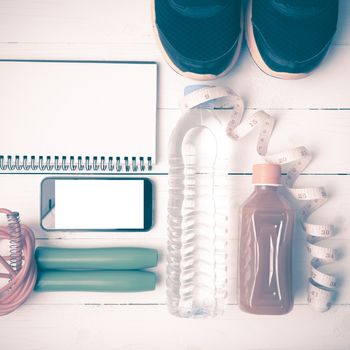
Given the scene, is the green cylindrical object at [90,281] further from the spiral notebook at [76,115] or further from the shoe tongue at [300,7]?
the shoe tongue at [300,7]

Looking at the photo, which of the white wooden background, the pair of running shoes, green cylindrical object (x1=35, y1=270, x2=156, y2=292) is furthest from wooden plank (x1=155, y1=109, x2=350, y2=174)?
green cylindrical object (x1=35, y1=270, x2=156, y2=292)

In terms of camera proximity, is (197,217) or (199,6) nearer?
(199,6)

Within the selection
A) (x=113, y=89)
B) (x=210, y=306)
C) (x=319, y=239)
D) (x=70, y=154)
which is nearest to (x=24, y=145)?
(x=70, y=154)

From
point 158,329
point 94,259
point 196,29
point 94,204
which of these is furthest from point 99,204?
point 196,29

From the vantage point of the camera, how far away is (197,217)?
0.84 m

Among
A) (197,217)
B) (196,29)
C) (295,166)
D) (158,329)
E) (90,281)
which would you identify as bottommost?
(158,329)

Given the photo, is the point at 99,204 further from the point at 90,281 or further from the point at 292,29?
the point at 292,29

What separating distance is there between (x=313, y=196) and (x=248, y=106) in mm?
Result: 229

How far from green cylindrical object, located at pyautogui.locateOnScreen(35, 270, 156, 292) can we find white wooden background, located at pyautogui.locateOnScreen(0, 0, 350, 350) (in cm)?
5

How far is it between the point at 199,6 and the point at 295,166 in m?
0.37

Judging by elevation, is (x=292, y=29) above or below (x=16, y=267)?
above

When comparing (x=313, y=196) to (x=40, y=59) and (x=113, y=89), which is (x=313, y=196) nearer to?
(x=113, y=89)

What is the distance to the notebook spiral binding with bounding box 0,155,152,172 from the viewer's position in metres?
0.82

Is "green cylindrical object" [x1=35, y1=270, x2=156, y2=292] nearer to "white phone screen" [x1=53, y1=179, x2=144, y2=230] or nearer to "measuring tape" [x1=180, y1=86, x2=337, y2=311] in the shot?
"white phone screen" [x1=53, y1=179, x2=144, y2=230]
